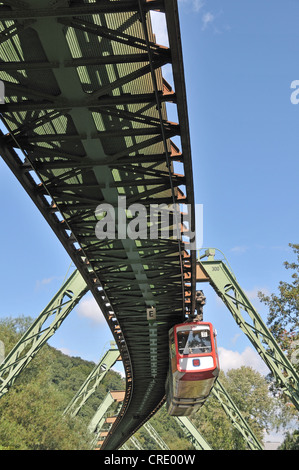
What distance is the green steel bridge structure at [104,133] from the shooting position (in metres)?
8.00

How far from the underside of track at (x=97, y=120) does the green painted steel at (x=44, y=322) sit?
7.50 m

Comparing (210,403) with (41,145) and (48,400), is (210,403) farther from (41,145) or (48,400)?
(41,145)

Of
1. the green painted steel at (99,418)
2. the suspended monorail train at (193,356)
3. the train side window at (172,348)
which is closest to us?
the suspended monorail train at (193,356)

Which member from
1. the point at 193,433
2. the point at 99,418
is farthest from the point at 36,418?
the point at 99,418

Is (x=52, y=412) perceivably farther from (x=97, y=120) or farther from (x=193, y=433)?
(x=97, y=120)

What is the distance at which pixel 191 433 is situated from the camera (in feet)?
139

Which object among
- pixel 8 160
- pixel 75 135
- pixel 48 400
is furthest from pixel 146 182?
pixel 48 400

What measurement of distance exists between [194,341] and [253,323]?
192 inches

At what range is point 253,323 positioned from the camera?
23859 mm

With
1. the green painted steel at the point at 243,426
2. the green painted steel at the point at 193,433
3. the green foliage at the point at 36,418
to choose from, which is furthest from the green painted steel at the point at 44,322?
the green painted steel at the point at 193,433

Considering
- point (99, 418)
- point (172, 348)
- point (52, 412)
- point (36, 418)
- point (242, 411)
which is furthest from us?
point (242, 411)

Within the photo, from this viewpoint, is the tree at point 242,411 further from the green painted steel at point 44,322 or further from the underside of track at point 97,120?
the underside of track at point 97,120

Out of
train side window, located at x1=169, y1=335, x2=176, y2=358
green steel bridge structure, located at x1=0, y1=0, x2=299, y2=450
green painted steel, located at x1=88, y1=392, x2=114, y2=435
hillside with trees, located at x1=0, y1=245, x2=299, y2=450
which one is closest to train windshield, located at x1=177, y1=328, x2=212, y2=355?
train side window, located at x1=169, y1=335, x2=176, y2=358

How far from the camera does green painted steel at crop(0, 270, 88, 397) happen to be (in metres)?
23.5
